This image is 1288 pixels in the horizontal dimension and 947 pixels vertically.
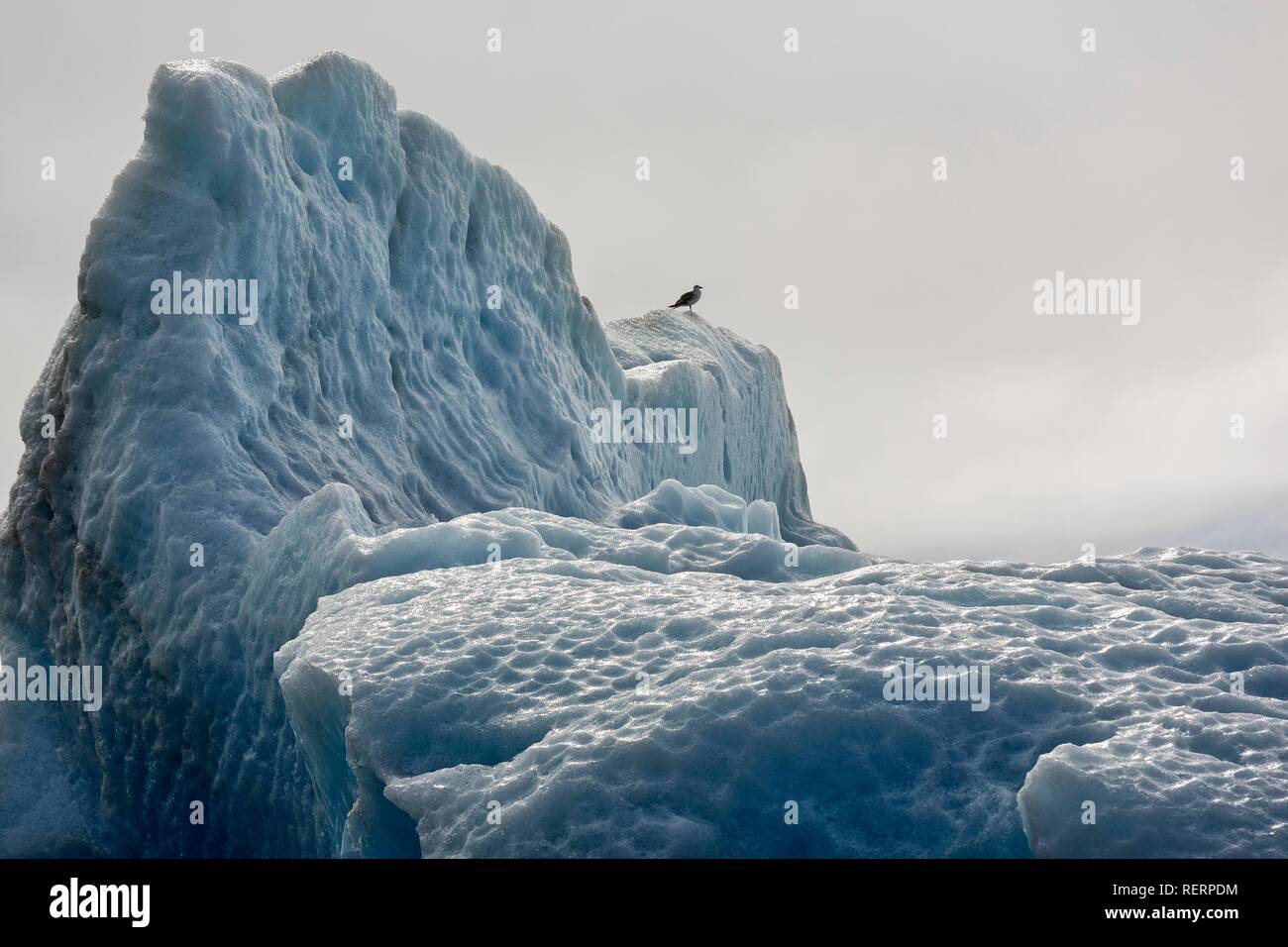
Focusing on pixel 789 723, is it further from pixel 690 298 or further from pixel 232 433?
pixel 690 298

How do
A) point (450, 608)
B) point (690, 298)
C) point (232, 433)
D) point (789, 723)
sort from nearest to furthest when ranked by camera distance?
point (789, 723) → point (450, 608) → point (232, 433) → point (690, 298)

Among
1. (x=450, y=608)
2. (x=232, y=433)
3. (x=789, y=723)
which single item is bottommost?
(x=789, y=723)

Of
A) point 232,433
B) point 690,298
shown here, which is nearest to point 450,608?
point 232,433

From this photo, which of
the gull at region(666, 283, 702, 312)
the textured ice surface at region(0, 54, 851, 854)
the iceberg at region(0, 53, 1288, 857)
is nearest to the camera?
the iceberg at region(0, 53, 1288, 857)

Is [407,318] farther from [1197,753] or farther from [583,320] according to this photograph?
[1197,753]

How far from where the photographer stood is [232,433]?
8781 mm

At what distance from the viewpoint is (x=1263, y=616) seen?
248 inches

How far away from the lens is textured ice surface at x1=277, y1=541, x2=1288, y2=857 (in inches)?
167

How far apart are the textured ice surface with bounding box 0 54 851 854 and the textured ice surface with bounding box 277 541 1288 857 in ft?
6.80

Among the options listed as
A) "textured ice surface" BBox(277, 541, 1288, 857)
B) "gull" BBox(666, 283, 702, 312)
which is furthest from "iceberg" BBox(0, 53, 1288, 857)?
"gull" BBox(666, 283, 702, 312)

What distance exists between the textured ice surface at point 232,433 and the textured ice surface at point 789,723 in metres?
2.07

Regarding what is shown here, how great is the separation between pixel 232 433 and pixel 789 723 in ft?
18.6

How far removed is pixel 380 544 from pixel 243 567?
1245 millimetres

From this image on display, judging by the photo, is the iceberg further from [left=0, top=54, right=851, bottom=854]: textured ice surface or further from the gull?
the gull
